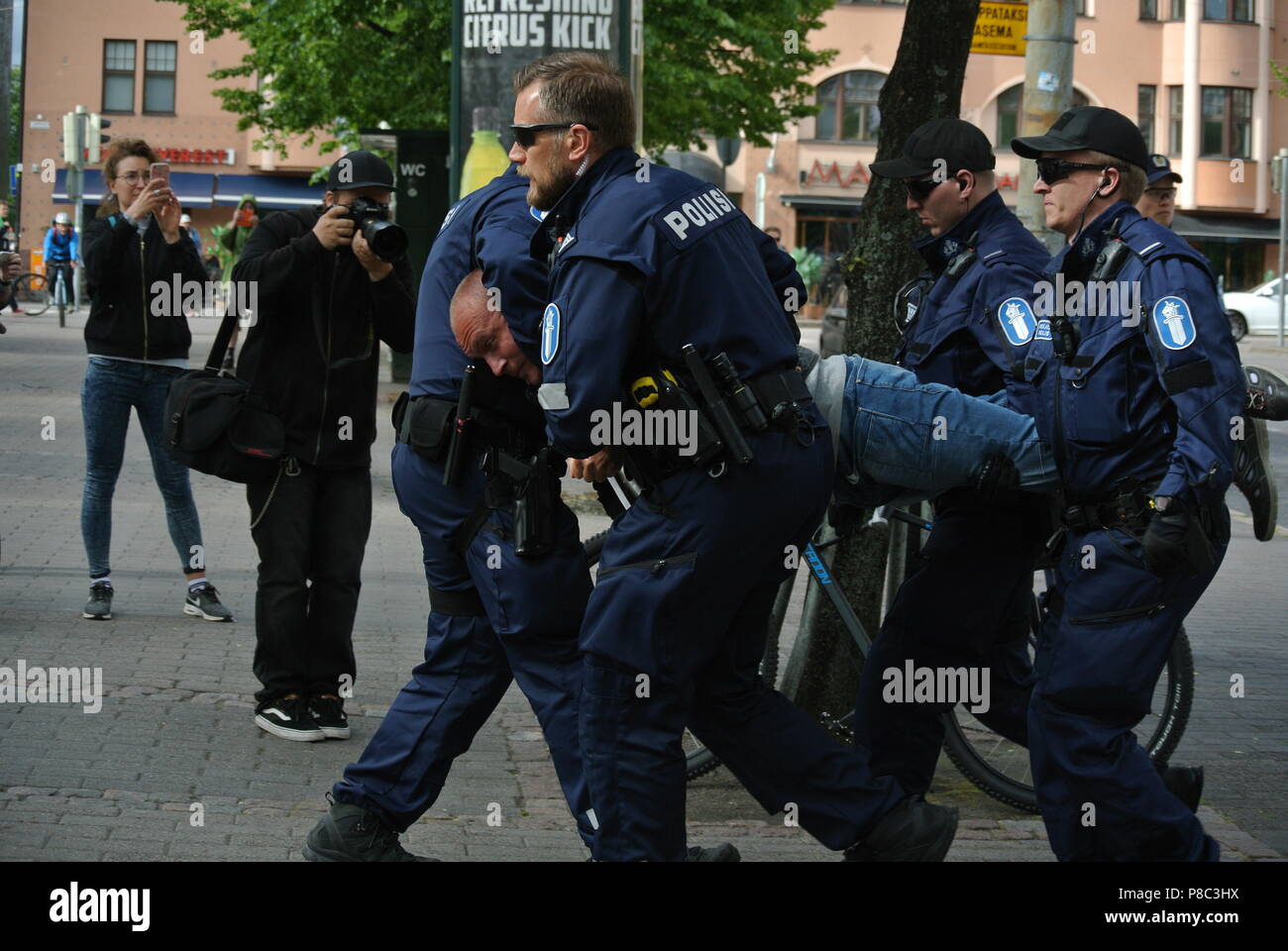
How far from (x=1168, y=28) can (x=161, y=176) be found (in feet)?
155

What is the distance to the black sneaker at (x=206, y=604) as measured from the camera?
7668 millimetres

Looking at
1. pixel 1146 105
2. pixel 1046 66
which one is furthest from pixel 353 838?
pixel 1146 105

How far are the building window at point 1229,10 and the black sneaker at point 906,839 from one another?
4973 cm

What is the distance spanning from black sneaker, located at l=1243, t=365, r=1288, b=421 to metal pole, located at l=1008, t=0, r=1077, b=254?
6.71 meters

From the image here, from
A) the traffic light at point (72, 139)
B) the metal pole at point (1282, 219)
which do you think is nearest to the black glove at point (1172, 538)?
the metal pole at point (1282, 219)

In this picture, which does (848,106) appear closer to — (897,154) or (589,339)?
(897,154)

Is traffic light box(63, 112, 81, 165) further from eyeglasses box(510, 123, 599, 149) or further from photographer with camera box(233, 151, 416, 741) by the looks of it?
eyeglasses box(510, 123, 599, 149)

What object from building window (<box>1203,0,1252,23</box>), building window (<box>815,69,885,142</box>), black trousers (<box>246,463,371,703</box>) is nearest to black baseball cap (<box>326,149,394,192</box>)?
black trousers (<box>246,463,371,703</box>)

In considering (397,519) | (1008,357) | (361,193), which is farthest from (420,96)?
(1008,357)

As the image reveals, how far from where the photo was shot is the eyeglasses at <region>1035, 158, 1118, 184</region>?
4273mm

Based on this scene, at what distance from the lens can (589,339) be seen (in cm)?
364

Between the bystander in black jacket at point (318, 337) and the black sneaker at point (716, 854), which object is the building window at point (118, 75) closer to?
the bystander in black jacket at point (318, 337)

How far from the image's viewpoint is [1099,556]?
13.2ft
